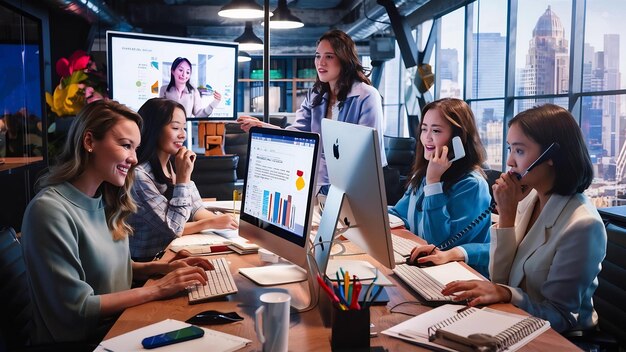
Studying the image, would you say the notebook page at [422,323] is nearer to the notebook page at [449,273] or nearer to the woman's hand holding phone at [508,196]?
the notebook page at [449,273]

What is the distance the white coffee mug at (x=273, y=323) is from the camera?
1.20 meters

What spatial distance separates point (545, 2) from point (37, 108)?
484cm

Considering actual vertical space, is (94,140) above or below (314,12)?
below

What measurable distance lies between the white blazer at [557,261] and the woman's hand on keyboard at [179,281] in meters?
0.88

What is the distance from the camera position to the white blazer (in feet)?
5.50

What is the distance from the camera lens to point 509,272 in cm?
194

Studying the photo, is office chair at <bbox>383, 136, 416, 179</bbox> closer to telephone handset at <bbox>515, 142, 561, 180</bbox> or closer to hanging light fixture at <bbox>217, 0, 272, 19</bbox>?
hanging light fixture at <bbox>217, 0, 272, 19</bbox>

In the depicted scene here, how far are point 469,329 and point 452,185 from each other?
1.13m

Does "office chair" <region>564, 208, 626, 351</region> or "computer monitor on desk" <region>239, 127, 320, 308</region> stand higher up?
"computer monitor on desk" <region>239, 127, 320, 308</region>

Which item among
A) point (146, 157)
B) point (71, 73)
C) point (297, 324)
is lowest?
point (297, 324)

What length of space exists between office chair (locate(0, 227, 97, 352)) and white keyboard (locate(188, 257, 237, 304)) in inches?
11.4

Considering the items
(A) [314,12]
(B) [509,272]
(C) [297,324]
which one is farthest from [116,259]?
(A) [314,12]

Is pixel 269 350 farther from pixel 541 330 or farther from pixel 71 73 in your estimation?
pixel 71 73

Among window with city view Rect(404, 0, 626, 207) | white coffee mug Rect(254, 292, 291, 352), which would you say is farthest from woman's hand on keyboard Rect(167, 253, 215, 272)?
window with city view Rect(404, 0, 626, 207)
